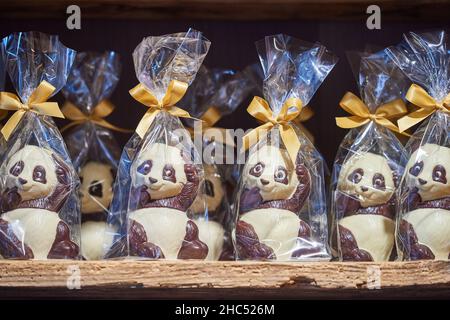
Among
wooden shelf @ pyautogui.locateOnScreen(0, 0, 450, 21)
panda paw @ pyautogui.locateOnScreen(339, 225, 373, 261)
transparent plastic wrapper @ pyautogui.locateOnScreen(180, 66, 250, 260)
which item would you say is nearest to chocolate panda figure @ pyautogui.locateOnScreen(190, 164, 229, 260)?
transparent plastic wrapper @ pyautogui.locateOnScreen(180, 66, 250, 260)

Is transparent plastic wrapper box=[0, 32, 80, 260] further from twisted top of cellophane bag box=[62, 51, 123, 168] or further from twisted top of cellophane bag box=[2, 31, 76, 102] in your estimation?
twisted top of cellophane bag box=[62, 51, 123, 168]

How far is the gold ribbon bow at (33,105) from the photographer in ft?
4.05

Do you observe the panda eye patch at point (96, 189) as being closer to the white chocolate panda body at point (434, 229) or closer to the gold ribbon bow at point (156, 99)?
the gold ribbon bow at point (156, 99)

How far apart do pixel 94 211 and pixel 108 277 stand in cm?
27

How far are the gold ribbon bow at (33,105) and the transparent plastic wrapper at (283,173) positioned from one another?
12.7 inches

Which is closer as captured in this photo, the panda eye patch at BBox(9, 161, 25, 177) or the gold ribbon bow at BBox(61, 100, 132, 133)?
the panda eye patch at BBox(9, 161, 25, 177)

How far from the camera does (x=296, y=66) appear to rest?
130 centimetres

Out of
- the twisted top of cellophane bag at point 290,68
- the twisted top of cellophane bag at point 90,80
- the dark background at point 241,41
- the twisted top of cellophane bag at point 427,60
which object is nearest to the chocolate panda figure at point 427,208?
the twisted top of cellophane bag at point 427,60

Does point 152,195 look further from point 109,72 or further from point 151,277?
point 109,72

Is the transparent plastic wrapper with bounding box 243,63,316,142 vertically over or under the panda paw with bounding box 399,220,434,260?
over

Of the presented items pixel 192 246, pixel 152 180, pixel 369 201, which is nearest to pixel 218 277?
pixel 192 246

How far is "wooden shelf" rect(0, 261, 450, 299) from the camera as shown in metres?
1.12

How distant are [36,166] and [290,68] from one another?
0.45 meters

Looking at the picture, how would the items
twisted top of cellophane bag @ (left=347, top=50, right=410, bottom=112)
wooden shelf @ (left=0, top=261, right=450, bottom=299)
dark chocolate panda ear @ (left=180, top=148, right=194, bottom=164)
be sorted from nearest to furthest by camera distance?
wooden shelf @ (left=0, top=261, right=450, bottom=299), dark chocolate panda ear @ (left=180, top=148, right=194, bottom=164), twisted top of cellophane bag @ (left=347, top=50, right=410, bottom=112)
